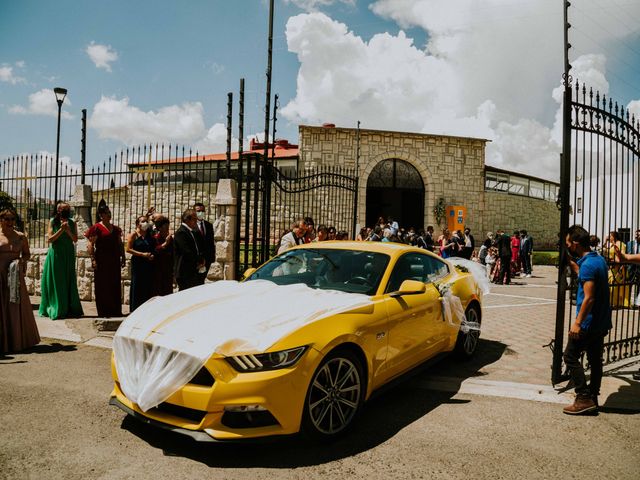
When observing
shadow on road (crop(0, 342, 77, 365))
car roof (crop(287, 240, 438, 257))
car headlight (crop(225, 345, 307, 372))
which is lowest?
shadow on road (crop(0, 342, 77, 365))

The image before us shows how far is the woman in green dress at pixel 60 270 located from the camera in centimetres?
809

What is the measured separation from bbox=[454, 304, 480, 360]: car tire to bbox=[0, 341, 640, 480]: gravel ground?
4.12 feet

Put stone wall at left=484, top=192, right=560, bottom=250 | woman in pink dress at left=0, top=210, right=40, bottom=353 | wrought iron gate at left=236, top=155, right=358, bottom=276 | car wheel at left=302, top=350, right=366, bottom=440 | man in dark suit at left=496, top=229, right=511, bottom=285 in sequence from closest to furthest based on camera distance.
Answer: car wheel at left=302, top=350, right=366, bottom=440, woman in pink dress at left=0, top=210, right=40, bottom=353, wrought iron gate at left=236, top=155, right=358, bottom=276, man in dark suit at left=496, top=229, right=511, bottom=285, stone wall at left=484, top=192, right=560, bottom=250

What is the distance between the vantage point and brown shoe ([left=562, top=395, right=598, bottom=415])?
4.38 metres

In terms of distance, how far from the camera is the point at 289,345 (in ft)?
11.0

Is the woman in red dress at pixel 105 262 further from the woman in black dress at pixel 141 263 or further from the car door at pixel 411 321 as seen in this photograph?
the car door at pixel 411 321

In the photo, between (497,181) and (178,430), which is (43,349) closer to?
(178,430)

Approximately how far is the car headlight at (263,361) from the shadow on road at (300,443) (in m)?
0.49

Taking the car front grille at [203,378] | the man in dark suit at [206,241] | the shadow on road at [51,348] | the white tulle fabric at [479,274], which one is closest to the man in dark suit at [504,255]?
the white tulle fabric at [479,274]

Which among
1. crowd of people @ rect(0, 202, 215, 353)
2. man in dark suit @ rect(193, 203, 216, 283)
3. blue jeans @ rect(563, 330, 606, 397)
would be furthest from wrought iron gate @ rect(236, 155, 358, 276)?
blue jeans @ rect(563, 330, 606, 397)

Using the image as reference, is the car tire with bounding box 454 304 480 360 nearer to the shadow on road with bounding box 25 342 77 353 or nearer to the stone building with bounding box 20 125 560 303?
the shadow on road with bounding box 25 342 77 353

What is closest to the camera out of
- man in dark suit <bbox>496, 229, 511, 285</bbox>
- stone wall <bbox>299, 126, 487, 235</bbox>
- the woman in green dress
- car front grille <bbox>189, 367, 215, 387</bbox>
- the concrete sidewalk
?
car front grille <bbox>189, 367, 215, 387</bbox>

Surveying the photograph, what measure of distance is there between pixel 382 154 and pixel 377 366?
83.5ft

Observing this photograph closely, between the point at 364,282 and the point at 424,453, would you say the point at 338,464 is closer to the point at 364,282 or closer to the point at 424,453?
the point at 424,453
